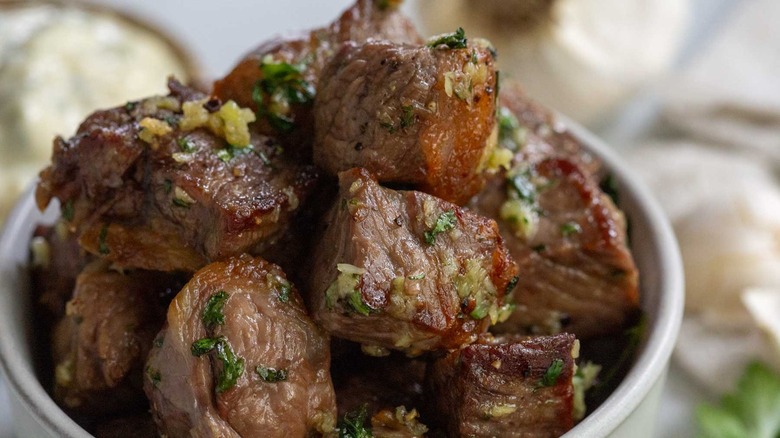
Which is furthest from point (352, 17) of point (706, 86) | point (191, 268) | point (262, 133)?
point (706, 86)

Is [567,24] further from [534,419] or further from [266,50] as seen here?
[534,419]

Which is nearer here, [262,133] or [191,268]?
[191,268]

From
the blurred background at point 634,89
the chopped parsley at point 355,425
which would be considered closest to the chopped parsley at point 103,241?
the chopped parsley at point 355,425

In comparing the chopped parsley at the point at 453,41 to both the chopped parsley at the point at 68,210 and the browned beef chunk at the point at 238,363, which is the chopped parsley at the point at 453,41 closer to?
the browned beef chunk at the point at 238,363

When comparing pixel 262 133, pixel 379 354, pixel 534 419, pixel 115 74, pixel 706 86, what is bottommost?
pixel 706 86

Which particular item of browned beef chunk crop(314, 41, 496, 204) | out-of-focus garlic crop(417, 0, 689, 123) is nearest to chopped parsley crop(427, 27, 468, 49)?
browned beef chunk crop(314, 41, 496, 204)

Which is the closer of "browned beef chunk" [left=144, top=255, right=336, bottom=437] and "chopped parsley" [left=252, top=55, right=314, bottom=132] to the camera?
"browned beef chunk" [left=144, top=255, right=336, bottom=437]

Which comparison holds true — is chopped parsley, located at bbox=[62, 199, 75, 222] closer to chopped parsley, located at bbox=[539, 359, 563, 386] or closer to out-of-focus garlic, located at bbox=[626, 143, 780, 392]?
chopped parsley, located at bbox=[539, 359, 563, 386]
